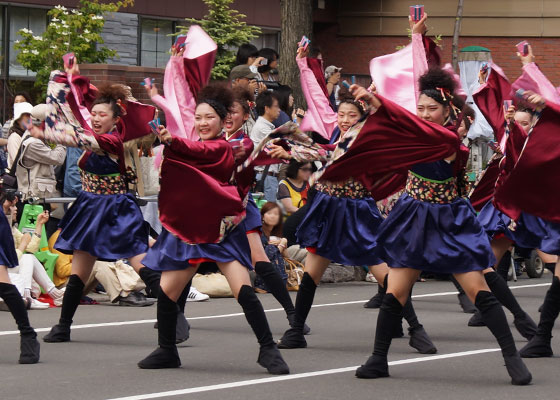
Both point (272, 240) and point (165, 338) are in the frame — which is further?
point (272, 240)

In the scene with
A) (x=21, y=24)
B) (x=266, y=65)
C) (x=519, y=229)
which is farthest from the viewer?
(x=21, y=24)

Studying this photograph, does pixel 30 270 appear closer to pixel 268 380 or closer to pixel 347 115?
pixel 347 115

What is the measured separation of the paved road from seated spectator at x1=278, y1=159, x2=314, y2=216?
2.25m

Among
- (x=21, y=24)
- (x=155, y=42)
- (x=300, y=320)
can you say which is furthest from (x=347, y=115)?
(x=155, y=42)

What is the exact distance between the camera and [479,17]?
28.9 meters

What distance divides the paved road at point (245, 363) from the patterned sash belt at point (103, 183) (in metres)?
1.15

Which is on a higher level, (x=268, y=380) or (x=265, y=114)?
(x=265, y=114)

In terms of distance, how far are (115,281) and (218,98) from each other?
167 inches

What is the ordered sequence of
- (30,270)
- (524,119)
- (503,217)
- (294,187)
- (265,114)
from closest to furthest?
(524,119)
(503,217)
(30,270)
(265,114)
(294,187)

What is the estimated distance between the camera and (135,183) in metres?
9.17

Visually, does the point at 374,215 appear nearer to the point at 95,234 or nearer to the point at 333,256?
the point at 333,256

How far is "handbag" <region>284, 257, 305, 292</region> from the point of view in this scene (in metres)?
12.9

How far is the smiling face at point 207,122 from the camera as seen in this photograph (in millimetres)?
7531

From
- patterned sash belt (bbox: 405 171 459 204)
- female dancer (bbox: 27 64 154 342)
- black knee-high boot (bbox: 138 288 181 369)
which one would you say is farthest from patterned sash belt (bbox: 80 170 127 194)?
patterned sash belt (bbox: 405 171 459 204)
